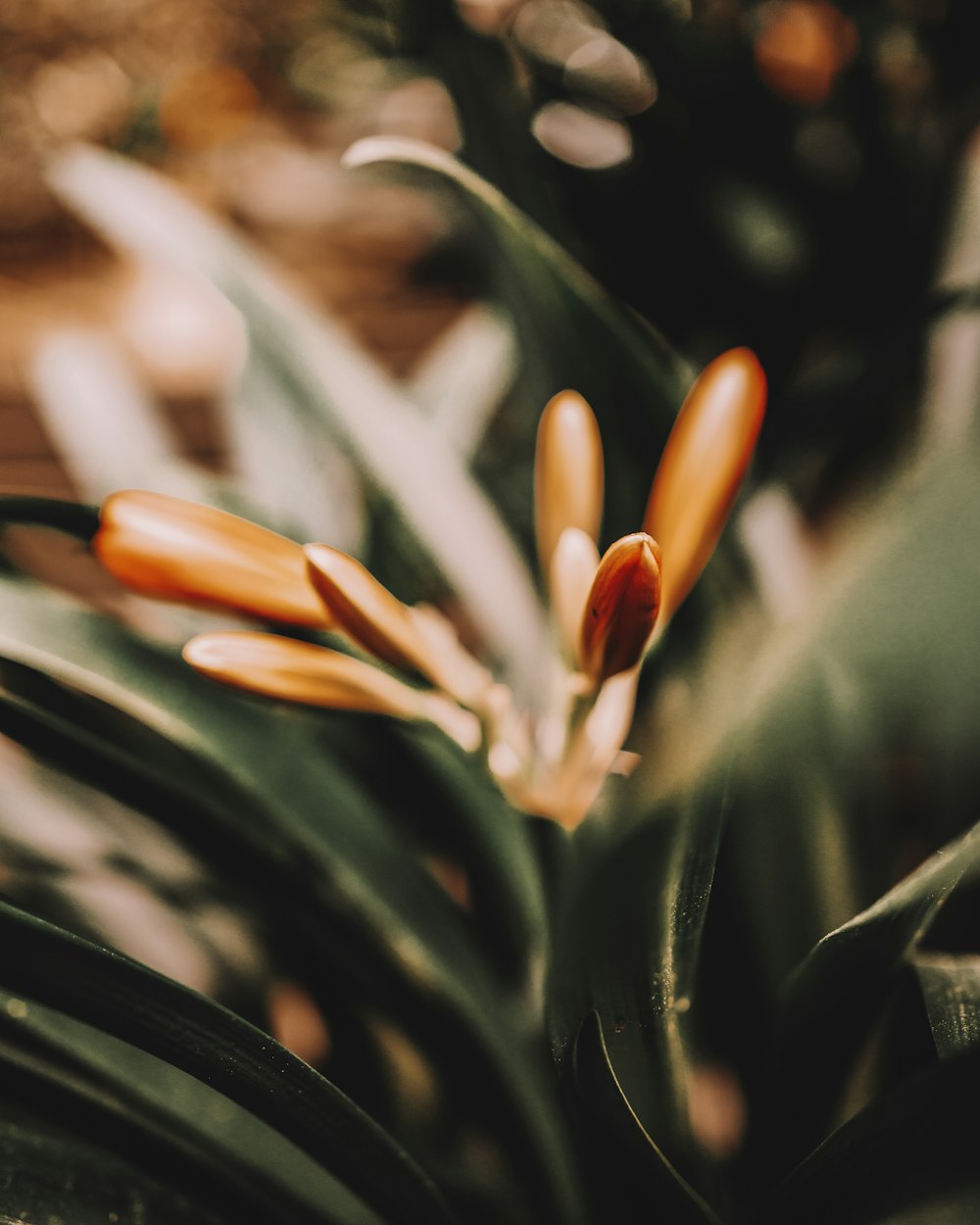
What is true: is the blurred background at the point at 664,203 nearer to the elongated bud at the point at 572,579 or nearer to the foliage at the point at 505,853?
the foliage at the point at 505,853

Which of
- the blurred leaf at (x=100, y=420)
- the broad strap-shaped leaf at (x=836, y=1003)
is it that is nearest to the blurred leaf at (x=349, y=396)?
the blurred leaf at (x=100, y=420)

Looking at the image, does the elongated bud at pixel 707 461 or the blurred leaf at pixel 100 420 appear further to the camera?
the blurred leaf at pixel 100 420

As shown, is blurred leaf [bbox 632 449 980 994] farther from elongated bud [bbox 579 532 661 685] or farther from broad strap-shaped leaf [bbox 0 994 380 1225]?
broad strap-shaped leaf [bbox 0 994 380 1225]

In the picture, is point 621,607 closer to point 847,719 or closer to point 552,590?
point 552,590

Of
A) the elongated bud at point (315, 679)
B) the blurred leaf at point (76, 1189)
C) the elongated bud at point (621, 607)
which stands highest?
the elongated bud at point (621, 607)

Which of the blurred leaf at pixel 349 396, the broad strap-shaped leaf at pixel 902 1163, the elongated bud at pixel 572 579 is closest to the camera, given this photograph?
the broad strap-shaped leaf at pixel 902 1163

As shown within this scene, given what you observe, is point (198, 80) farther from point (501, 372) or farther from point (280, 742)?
point (280, 742)

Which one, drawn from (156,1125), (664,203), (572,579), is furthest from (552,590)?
(664,203)

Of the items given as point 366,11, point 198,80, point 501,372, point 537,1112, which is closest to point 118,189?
point 501,372
